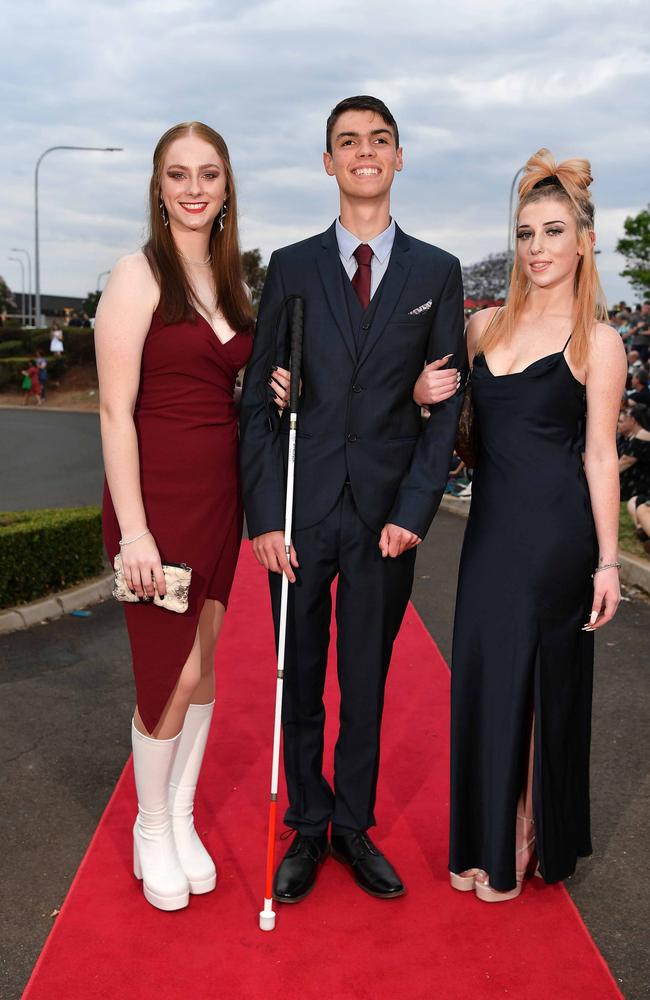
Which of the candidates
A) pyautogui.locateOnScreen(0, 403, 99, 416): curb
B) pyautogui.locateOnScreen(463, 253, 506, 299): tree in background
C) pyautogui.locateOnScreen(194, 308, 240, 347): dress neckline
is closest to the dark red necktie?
pyautogui.locateOnScreen(194, 308, 240, 347): dress neckline

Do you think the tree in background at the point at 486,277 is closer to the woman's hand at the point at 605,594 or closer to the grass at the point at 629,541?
the grass at the point at 629,541

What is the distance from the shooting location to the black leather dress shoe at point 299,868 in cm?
339

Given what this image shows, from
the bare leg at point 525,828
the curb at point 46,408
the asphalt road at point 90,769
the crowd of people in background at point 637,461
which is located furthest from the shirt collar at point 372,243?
the curb at point 46,408

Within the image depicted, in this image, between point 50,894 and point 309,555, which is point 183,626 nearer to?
point 309,555

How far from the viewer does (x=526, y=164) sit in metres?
3.50

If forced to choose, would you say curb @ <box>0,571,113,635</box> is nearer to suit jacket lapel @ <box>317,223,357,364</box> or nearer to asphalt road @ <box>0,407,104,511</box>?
suit jacket lapel @ <box>317,223,357,364</box>

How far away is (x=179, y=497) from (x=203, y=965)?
4.86 feet

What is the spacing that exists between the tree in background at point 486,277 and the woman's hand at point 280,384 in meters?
50.3

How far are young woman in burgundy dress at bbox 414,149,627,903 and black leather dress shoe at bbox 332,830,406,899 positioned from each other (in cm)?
24

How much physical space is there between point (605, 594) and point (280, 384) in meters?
1.33

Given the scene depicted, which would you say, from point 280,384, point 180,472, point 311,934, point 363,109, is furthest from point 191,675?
point 363,109

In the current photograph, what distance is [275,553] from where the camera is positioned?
3.38 metres

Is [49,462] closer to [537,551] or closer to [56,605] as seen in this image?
[56,605]

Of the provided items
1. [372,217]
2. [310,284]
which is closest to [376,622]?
[310,284]
